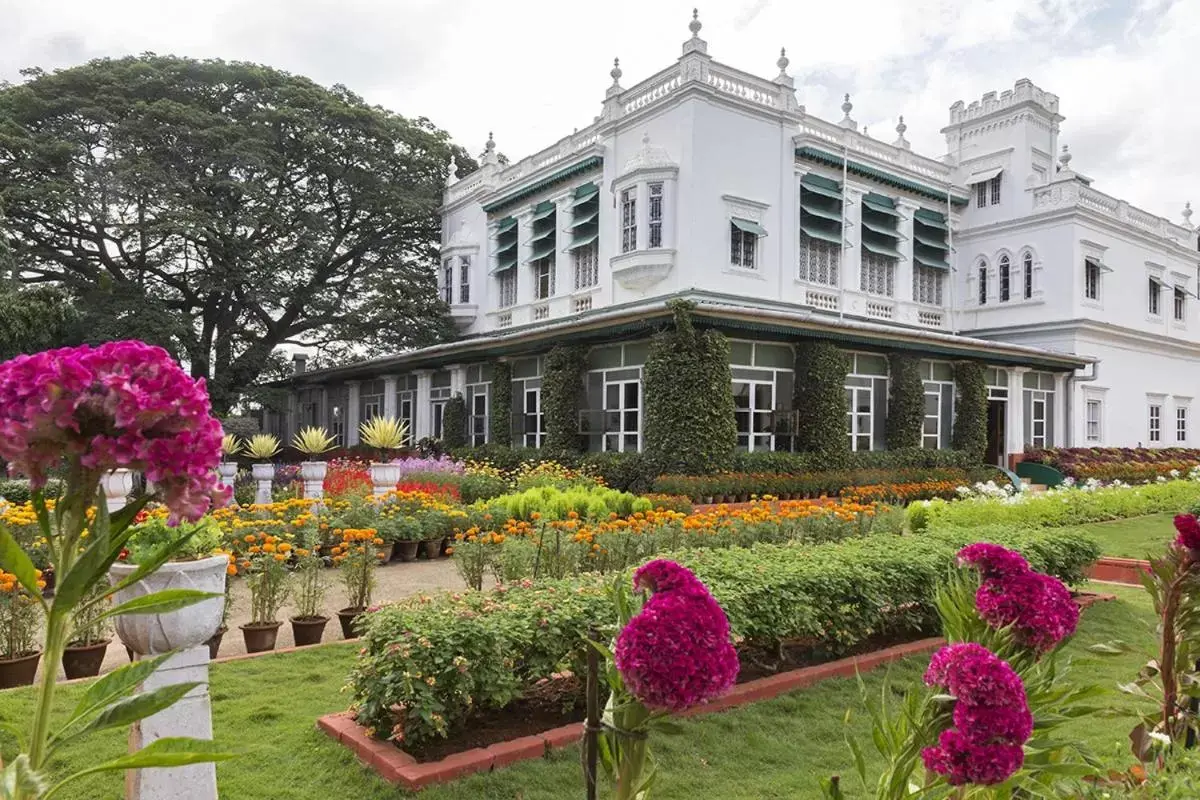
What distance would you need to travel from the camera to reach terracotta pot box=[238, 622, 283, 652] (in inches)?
231

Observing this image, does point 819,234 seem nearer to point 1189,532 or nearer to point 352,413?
point 352,413

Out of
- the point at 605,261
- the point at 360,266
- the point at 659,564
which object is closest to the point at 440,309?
the point at 360,266

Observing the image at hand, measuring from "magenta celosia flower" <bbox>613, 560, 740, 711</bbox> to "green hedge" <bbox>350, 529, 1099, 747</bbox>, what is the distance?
6.13ft

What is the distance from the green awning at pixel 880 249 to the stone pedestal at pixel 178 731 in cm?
2474

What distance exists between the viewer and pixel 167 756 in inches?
63.7

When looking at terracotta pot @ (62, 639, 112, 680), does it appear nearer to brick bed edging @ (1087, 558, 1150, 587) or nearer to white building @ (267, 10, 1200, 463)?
brick bed edging @ (1087, 558, 1150, 587)

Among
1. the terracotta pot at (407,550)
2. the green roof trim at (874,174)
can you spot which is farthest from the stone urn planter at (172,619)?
the green roof trim at (874,174)

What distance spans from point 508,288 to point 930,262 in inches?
593

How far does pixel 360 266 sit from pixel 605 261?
42.4 ft

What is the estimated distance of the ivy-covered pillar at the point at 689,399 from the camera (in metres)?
15.9

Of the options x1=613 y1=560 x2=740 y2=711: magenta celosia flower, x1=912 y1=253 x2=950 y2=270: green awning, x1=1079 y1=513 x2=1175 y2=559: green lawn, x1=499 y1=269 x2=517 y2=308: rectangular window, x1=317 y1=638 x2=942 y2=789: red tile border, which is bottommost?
x1=1079 y1=513 x2=1175 y2=559: green lawn

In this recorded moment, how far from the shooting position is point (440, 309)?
29.7 metres

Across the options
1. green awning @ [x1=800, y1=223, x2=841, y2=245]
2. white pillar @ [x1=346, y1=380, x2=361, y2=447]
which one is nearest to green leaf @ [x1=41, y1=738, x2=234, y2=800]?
green awning @ [x1=800, y1=223, x2=841, y2=245]

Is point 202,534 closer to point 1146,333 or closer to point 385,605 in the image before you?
point 385,605
